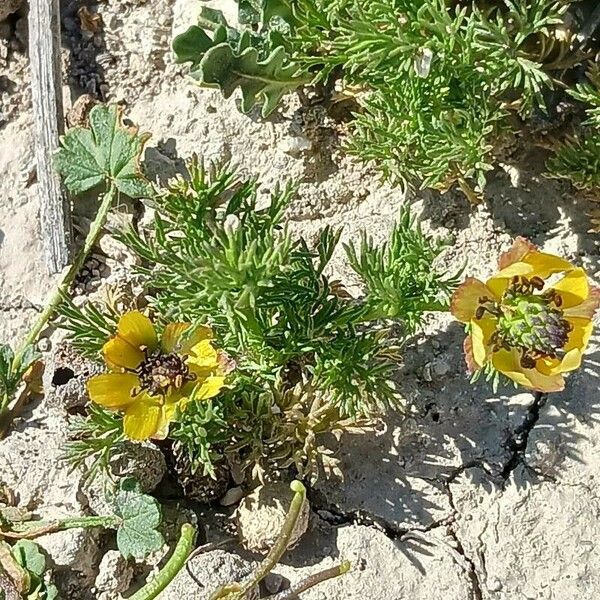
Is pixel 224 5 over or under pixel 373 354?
over

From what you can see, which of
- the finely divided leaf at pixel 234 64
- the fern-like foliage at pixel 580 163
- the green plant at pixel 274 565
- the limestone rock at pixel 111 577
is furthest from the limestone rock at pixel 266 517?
the fern-like foliage at pixel 580 163

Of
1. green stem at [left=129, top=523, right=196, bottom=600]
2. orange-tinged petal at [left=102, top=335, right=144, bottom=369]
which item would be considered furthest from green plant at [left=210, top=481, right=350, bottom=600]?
orange-tinged petal at [left=102, top=335, right=144, bottom=369]

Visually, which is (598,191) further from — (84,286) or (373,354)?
(84,286)

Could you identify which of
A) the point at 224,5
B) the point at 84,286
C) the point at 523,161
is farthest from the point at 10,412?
the point at 523,161

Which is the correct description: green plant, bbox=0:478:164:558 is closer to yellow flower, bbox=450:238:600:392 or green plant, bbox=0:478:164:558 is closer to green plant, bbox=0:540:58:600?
green plant, bbox=0:540:58:600

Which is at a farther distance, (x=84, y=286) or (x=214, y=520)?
(x=84, y=286)

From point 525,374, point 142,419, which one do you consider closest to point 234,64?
point 142,419
